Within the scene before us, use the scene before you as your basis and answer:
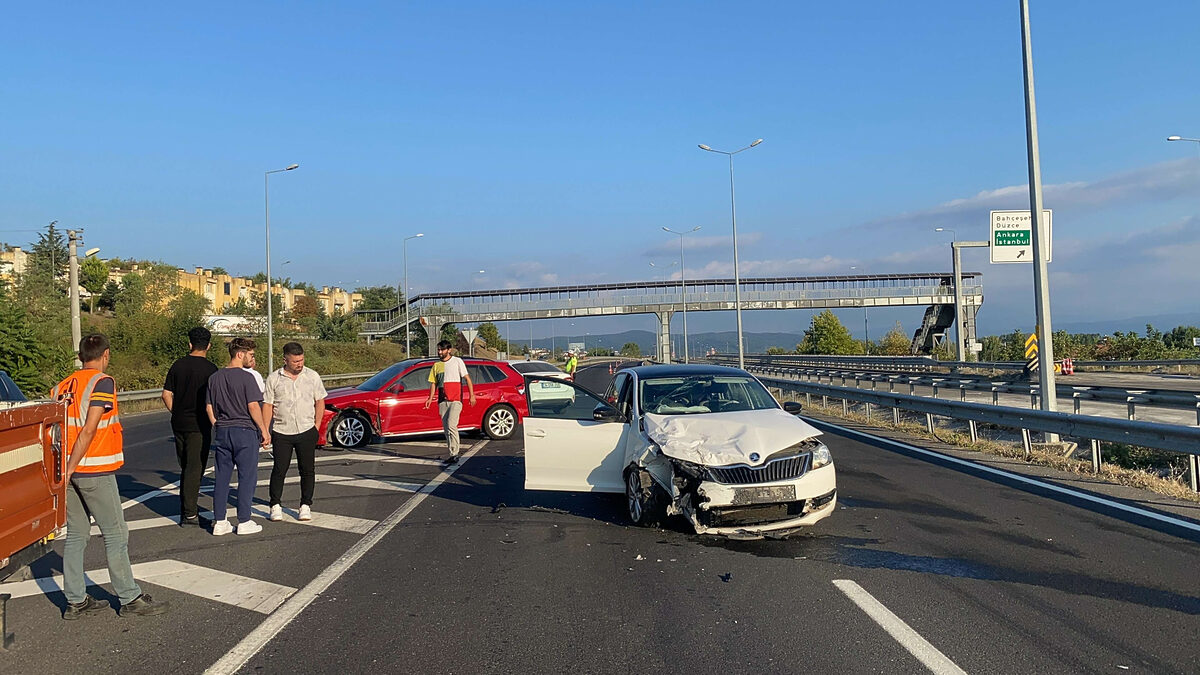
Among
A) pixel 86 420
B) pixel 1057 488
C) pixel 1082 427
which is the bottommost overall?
pixel 1057 488

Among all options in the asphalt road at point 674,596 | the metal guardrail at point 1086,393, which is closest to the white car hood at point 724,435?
the asphalt road at point 674,596

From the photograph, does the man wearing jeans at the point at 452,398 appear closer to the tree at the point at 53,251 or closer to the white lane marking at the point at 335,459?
the white lane marking at the point at 335,459

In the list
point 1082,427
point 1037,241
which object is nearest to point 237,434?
point 1082,427

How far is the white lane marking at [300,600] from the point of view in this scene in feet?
15.6

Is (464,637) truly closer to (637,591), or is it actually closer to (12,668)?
(637,591)

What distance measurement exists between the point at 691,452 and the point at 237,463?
414 cm

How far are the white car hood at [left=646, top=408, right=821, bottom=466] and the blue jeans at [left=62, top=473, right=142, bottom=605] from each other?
3999 millimetres

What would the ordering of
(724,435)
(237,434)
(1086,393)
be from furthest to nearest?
(1086,393) → (237,434) → (724,435)

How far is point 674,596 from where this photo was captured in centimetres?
591

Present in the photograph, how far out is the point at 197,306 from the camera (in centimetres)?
6112

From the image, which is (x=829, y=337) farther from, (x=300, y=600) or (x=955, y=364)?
(x=300, y=600)

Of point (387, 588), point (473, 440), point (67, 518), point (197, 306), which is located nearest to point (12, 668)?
point (67, 518)

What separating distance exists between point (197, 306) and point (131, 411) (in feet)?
112

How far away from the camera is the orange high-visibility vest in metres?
5.54
